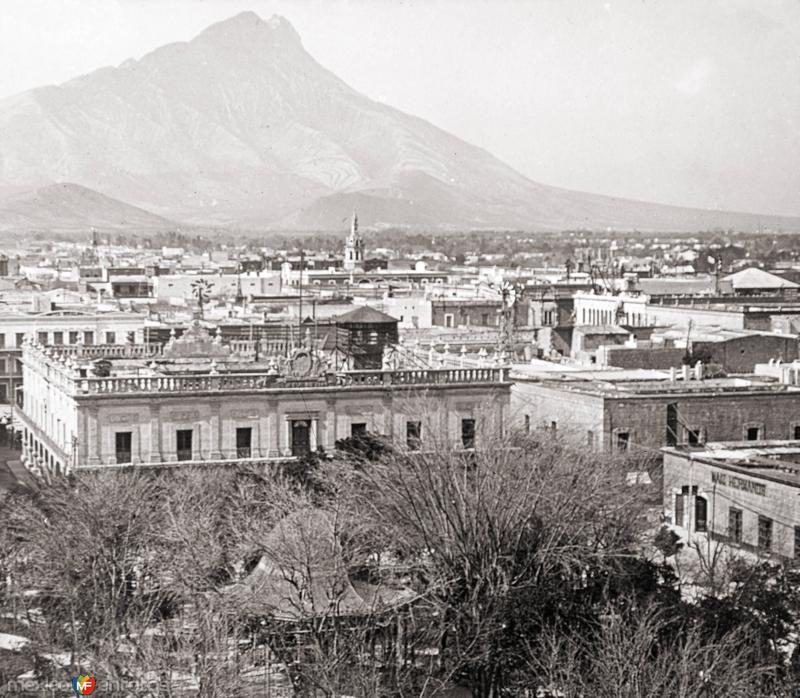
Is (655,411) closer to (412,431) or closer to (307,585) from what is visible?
(412,431)

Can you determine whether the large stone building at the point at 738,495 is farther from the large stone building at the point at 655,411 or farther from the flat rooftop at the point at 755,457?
the large stone building at the point at 655,411

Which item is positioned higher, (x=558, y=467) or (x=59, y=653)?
(x=558, y=467)

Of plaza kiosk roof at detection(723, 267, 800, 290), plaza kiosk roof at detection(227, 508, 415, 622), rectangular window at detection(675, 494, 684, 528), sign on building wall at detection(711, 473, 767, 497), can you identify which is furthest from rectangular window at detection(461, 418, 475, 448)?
plaza kiosk roof at detection(723, 267, 800, 290)

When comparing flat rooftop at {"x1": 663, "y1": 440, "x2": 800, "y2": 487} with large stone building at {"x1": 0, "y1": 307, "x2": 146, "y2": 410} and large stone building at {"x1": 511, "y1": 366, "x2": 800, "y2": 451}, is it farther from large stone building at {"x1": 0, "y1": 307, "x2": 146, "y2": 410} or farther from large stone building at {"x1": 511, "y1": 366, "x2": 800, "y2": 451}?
large stone building at {"x1": 0, "y1": 307, "x2": 146, "y2": 410}

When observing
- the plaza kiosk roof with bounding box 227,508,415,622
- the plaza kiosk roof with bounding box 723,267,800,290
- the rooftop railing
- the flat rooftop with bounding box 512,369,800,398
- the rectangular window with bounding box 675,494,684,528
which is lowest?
the rectangular window with bounding box 675,494,684,528

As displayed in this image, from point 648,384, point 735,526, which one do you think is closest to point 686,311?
point 648,384

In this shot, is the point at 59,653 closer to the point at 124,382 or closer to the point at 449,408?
the point at 124,382

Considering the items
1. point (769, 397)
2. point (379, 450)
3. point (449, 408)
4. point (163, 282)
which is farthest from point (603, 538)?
point (163, 282)
